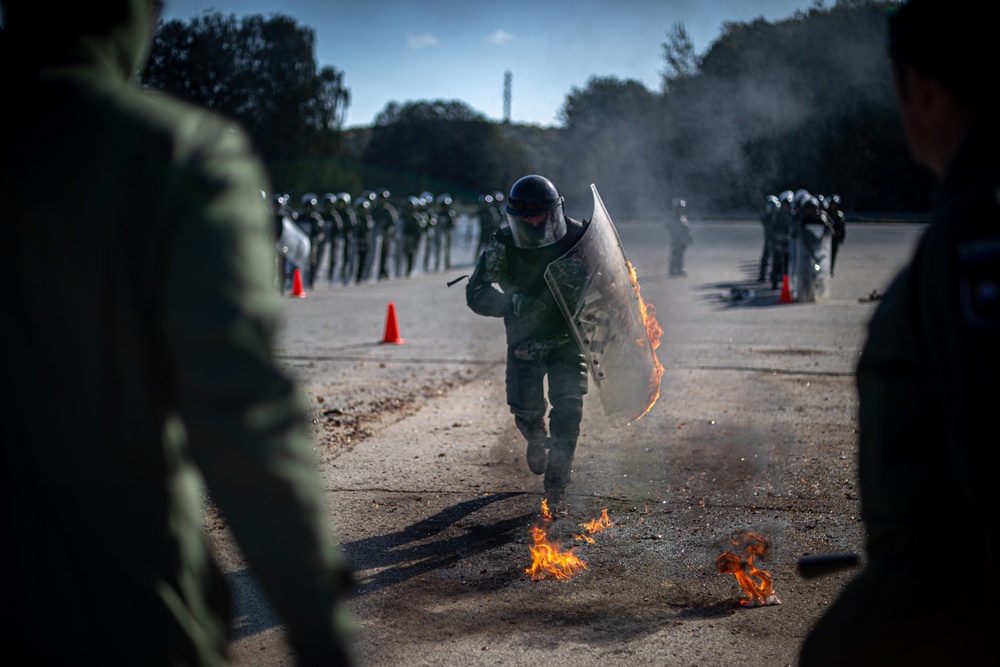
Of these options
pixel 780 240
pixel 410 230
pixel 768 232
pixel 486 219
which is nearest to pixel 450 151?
pixel 486 219

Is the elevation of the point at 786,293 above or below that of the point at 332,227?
below

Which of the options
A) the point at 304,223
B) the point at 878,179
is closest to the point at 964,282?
the point at 304,223

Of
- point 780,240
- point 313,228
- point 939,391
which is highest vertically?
point 313,228

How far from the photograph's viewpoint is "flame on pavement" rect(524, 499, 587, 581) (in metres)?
3.75

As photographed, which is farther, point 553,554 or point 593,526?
point 593,526

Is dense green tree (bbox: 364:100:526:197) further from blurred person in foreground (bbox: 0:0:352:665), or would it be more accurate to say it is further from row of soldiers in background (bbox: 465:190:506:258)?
blurred person in foreground (bbox: 0:0:352:665)

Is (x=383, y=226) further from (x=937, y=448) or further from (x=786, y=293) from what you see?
(x=937, y=448)

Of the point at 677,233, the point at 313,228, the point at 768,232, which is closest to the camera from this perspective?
the point at 768,232

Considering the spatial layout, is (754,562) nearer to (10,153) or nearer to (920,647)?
(920,647)

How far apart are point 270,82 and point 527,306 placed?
149ft

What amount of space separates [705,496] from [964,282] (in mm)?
3870

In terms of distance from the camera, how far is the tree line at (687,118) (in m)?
36.1

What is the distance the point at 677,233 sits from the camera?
21266 millimetres

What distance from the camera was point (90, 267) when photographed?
3.41 ft
